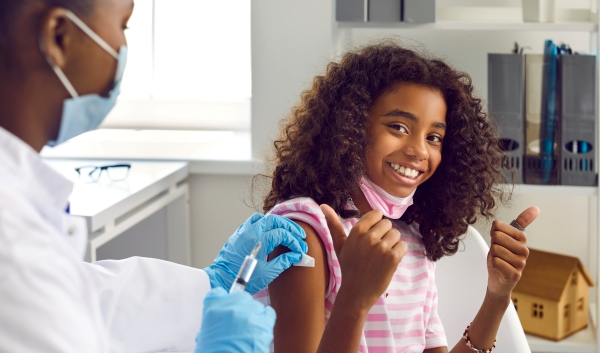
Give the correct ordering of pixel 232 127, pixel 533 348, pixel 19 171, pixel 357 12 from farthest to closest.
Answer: pixel 232 127, pixel 533 348, pixel 357 12, pixel 19 171

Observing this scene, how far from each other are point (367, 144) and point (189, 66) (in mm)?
1577

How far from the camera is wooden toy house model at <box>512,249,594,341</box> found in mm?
2025

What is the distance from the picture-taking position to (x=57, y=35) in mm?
646

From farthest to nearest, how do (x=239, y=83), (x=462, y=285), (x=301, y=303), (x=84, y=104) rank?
(x=239, y=83) → (x=462, y=285) → (x=301, y=303) → (x=84, y=104)

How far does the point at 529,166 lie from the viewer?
6.40 ft

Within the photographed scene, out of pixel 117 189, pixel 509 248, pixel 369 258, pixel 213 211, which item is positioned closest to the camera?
pixel 369 258

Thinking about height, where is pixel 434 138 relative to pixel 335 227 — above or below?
above

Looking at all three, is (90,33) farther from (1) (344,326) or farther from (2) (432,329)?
(2) (432,329)

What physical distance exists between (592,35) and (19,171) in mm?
1891

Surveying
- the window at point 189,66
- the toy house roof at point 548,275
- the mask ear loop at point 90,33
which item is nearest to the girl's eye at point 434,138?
the mask ear loop at point 90,33

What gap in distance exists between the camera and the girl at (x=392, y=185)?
1.12 m

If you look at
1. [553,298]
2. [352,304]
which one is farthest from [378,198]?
[553,298]

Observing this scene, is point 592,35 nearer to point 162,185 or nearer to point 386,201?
point 386,201

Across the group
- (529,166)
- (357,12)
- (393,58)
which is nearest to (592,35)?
(529,166)
